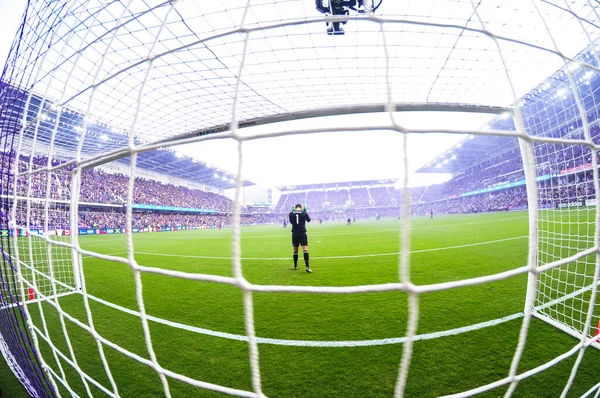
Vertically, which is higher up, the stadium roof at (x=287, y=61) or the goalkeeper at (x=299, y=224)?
the stadium roof at (x=287, y=61)

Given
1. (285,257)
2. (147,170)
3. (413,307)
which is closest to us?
(413,307)

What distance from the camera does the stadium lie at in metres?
1.18

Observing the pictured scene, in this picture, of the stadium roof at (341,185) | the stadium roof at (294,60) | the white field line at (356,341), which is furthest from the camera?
the stadium roof at (341,185)

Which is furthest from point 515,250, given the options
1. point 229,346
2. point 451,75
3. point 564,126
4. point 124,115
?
point 124,115

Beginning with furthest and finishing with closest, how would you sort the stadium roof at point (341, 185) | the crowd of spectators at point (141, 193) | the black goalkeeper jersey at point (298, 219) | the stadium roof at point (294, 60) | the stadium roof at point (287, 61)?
the stadium roof at point (341, 185)
the crowd of spectators at point (141, 193)
the black goalkeeper jersey at point (298, 219)
the stadium roof at point (294, 60)
the stadium roof at point (287, 61)

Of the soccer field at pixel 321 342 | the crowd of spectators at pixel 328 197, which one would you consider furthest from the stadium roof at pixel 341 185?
the soccer field at pixel 321 342

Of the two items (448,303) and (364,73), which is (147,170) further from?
(448,303)

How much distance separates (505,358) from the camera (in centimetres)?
190

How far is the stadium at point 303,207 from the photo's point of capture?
46.3 inches

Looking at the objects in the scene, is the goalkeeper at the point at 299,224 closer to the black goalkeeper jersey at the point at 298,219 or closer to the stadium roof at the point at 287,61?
the black goalkeeper jersey at the point at 298,219

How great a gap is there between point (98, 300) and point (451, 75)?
7142 mm

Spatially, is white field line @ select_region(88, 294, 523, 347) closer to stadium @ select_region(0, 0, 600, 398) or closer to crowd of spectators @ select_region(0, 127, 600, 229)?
stadium @ select_region(0, 0, 600, 398)

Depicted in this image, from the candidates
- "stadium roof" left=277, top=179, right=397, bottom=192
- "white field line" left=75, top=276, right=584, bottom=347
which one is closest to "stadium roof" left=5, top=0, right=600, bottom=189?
"white field line" left=75, top=276, right=584, bottom=347

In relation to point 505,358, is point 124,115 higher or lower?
higher
